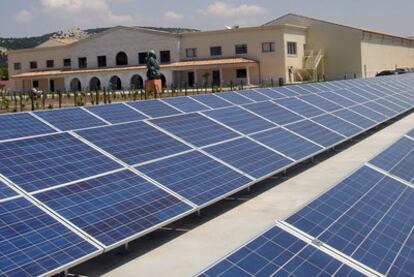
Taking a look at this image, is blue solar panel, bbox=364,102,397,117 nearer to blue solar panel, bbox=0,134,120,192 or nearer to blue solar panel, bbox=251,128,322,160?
blue solar panel, bbox=251,128,322,160

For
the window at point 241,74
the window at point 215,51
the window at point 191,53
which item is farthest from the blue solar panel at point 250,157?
the window at point 191,53

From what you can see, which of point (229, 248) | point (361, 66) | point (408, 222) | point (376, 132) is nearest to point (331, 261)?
point (408, 222)

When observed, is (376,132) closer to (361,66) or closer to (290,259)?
(290,259)

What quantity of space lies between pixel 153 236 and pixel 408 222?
16.3 ft

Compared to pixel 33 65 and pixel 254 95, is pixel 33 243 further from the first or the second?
pixel 33 65

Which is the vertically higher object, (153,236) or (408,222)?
(408,222)

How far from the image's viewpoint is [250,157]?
546 inches

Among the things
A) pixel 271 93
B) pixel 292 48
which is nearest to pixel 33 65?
pixel 292 48

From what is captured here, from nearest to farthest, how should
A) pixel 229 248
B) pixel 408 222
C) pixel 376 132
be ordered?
pixel 408 222, pixel 229 248, pixel 376 132

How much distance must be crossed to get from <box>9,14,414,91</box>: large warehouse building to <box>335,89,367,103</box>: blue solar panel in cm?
4258

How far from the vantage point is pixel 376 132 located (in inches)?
919

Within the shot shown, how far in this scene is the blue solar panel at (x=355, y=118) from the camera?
71.5ft

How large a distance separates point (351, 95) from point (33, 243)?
2513 centimetres

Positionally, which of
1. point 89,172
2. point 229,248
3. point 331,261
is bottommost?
point 229,248
